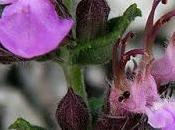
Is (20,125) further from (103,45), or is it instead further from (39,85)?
(39,85)

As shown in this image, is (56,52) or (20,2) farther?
(56,52)

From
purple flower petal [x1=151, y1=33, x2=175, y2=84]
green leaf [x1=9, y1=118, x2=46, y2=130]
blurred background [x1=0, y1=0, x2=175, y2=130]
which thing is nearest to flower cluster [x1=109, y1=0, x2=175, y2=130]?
purple flower petal [x1=151, y1=33, x2=175, y2=84]

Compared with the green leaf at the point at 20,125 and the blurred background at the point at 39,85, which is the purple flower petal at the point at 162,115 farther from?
the blurred background at the point at 39,85

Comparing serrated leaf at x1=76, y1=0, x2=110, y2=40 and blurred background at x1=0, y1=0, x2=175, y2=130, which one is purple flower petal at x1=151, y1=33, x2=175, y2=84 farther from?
blurred background at x1=0, y1=0, x2=175, y2=130

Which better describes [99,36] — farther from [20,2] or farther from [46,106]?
[46,106]

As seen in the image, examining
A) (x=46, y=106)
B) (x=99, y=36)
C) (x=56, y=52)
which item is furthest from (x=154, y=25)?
(x=46, y=106)

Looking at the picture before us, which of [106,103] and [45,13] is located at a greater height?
[45,13]

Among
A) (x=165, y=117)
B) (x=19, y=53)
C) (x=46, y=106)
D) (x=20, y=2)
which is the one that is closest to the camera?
(x=19, y=53)
